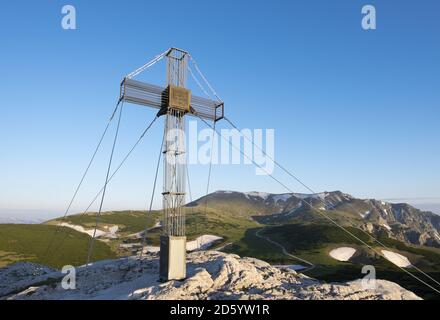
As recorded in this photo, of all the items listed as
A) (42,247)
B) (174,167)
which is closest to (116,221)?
(42,247)

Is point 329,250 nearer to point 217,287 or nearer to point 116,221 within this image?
point 217,287

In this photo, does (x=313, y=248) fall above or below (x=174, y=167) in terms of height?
below

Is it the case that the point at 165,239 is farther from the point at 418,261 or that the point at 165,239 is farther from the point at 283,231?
the point at 283,231

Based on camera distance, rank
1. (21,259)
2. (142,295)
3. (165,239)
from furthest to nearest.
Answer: (21,259) < (165,239) < (142,295)

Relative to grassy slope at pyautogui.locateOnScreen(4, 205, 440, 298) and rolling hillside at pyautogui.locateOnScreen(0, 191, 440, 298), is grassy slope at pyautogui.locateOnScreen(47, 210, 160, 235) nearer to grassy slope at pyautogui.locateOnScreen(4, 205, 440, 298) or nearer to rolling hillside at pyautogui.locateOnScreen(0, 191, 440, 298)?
grassy slope at pyautogui.locateOnScreen(4, 205, 440, 298)

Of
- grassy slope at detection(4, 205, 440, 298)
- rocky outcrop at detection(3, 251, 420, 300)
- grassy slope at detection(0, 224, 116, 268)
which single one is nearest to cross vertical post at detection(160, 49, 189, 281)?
rocky outcrop at detection(3, 251, 420, 300)

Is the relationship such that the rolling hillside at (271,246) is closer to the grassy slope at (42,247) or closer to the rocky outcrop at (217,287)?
the grassy slope at (42,247)
